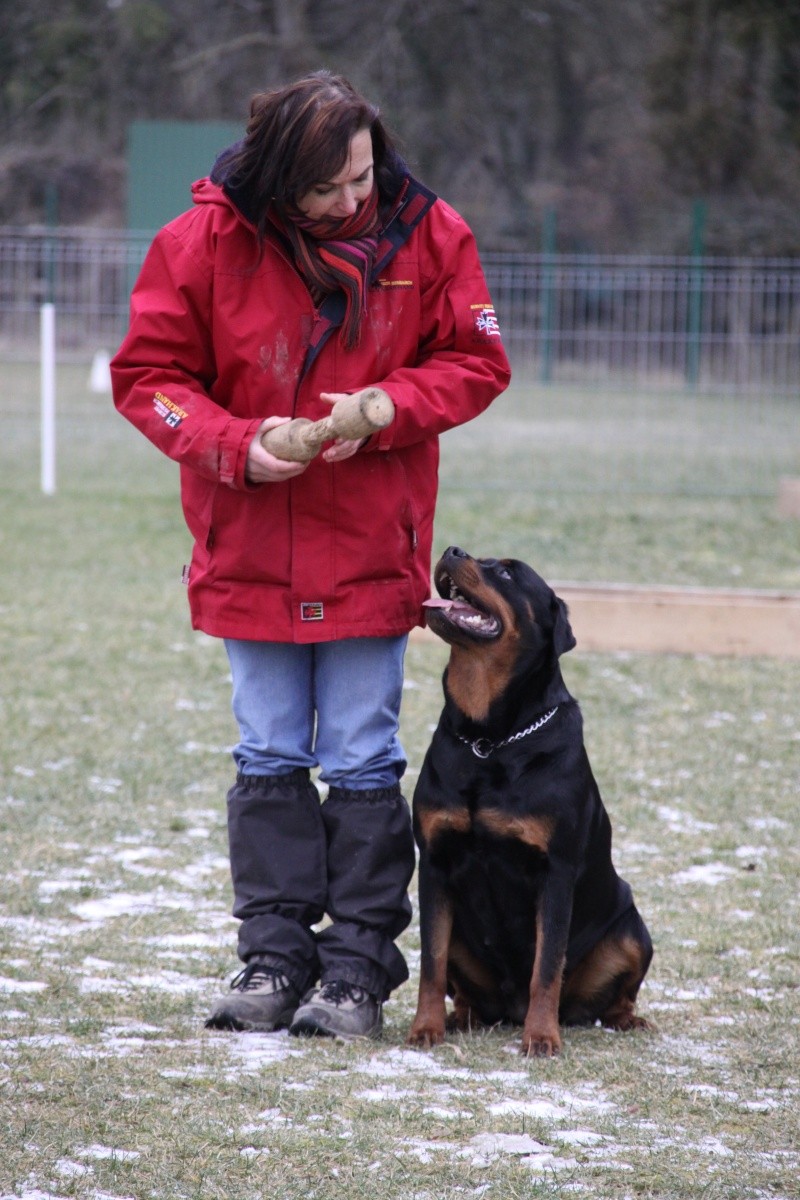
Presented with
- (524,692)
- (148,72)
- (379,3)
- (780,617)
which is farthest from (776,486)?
(148,72)

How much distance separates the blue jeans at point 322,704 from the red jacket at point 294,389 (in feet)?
0.33

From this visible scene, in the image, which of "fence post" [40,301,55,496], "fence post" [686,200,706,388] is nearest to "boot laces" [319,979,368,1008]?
"fence post" [40,301,55,496]

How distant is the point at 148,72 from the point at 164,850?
1245 inches

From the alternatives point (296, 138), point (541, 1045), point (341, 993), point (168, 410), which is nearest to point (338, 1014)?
point (341, 993)

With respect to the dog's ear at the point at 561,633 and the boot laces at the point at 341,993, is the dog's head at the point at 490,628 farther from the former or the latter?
the boot laces at the point at 341,993

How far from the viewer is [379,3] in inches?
1229

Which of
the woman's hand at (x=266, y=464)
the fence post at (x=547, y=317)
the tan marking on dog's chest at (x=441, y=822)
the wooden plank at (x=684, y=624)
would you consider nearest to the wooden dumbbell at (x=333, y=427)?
the woman's hand at (x=266, y=464)

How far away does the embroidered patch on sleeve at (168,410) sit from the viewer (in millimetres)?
2855

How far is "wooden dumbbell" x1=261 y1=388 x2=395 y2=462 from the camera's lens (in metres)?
2.74

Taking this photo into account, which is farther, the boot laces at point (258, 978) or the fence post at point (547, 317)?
the fence post at point (547, 317)

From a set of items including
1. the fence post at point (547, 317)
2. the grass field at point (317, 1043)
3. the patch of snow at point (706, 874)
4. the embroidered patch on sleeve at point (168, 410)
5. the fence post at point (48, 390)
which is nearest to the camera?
the grass field at point (317, 1043)

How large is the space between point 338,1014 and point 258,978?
19 cm

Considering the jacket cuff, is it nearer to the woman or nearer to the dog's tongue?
the woman

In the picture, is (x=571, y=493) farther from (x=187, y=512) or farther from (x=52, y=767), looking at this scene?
(x=187, y=512)
